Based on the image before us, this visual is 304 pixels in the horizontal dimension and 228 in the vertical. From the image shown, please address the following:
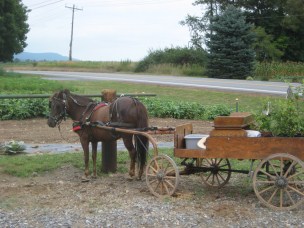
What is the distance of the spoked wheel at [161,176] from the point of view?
7.80m

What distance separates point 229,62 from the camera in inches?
1439

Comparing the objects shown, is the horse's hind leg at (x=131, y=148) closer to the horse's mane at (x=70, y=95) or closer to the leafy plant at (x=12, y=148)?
the horse's mane at (x=70, y=95)

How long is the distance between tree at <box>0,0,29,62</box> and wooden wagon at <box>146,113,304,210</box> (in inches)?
1511

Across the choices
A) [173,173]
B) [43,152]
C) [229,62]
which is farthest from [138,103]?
[229,62]

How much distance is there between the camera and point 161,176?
25.6 feet

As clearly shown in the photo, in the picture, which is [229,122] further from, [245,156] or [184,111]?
[184,111]

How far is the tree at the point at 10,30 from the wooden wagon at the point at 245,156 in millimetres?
38390

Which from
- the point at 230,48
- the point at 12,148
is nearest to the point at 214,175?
the point at 12,148

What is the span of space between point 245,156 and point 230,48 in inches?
1218

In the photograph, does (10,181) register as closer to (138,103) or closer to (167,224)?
(138,103)

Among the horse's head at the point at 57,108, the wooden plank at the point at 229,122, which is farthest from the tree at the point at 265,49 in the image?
the wooden plank at the point at 229,122

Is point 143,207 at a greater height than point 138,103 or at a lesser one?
lesser

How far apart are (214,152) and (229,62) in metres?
29.7

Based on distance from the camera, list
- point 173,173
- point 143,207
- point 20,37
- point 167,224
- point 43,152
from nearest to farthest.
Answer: point 167,224, point 143,207, point 173,173, point 43,152, point 20,37
